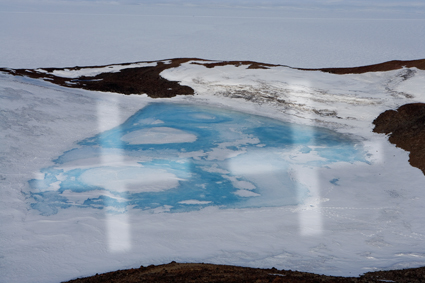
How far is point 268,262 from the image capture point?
27.9ft

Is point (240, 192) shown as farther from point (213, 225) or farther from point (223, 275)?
point (223, 275)

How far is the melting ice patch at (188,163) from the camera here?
1133 cm

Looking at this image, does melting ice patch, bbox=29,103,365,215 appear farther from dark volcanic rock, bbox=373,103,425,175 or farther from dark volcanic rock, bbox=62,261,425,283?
dark volcanic rock, bbox=62,261,425,283

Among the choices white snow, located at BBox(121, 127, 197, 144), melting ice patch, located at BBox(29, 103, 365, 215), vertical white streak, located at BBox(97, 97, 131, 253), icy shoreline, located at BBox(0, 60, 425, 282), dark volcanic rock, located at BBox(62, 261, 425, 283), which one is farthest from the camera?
white snow, located at BBox(121, 127, 197, 144)

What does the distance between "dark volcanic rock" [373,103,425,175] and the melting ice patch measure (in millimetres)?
1692

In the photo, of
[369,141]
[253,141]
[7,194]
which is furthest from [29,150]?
[369,141]

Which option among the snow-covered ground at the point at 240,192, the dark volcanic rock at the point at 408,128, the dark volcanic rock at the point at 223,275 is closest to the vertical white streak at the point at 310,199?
the snow-covered ground at the point at 240,192

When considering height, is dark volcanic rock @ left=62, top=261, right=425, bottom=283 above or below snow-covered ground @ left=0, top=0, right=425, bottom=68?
below

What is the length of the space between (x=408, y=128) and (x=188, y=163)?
906 cm

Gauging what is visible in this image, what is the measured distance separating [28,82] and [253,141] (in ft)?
39.6

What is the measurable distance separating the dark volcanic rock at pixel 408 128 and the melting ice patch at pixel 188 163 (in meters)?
1.69

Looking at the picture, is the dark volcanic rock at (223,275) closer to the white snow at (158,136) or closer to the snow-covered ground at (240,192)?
the snow-covered ground at (240,192)

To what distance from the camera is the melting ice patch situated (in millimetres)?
11331

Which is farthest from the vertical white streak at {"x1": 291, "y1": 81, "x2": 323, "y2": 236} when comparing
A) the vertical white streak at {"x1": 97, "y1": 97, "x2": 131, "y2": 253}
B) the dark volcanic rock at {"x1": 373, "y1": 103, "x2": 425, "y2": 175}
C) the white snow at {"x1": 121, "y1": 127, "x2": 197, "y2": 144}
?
the white snow at {"x1": 121, "y1": 127, "x2": 197, "y2": 144}
